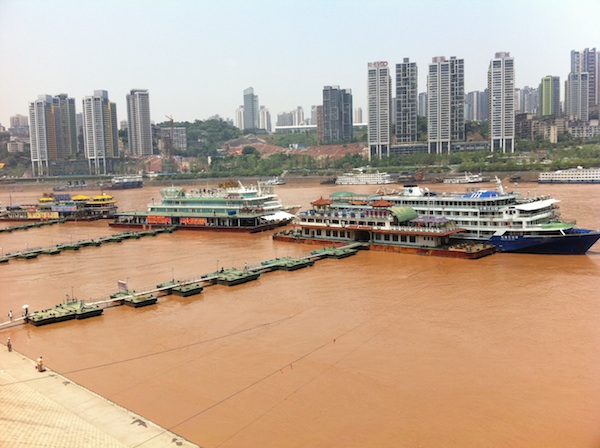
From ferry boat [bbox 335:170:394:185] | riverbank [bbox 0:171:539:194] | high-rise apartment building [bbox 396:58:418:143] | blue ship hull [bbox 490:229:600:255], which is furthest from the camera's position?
high-rise apartment building [bbox 396:58:418:143]

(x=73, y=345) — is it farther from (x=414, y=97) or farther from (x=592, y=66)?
(x=414, y=97)

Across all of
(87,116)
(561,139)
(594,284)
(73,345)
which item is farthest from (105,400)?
(87,116)

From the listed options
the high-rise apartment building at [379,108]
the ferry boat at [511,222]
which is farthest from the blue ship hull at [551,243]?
the high-rise apartment building at [379,108]

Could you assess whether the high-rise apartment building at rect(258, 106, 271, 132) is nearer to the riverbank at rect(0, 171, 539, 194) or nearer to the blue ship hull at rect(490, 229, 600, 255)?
the riverbank at rect(0, 171, 539, 194)

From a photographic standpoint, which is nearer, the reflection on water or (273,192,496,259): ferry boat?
the reflection on water

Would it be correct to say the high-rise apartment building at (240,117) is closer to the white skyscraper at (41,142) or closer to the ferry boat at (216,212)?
the white skyscraper at (41,142)

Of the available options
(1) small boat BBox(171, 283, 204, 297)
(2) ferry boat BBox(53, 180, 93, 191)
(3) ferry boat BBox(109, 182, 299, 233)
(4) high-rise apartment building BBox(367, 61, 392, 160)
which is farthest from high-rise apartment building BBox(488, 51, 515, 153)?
(1) small boat BBox(171, 283, 204, 297)

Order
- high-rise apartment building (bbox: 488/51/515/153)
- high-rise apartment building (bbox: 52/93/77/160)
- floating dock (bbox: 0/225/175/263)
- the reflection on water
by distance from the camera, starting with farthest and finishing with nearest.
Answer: high-rise apartment building (bbox: 52/93/77/160) < high-rise apartment building (bbox: 488/51/515/153) < floating dock (bbox: 0/225/175/263) < the reflection on water
